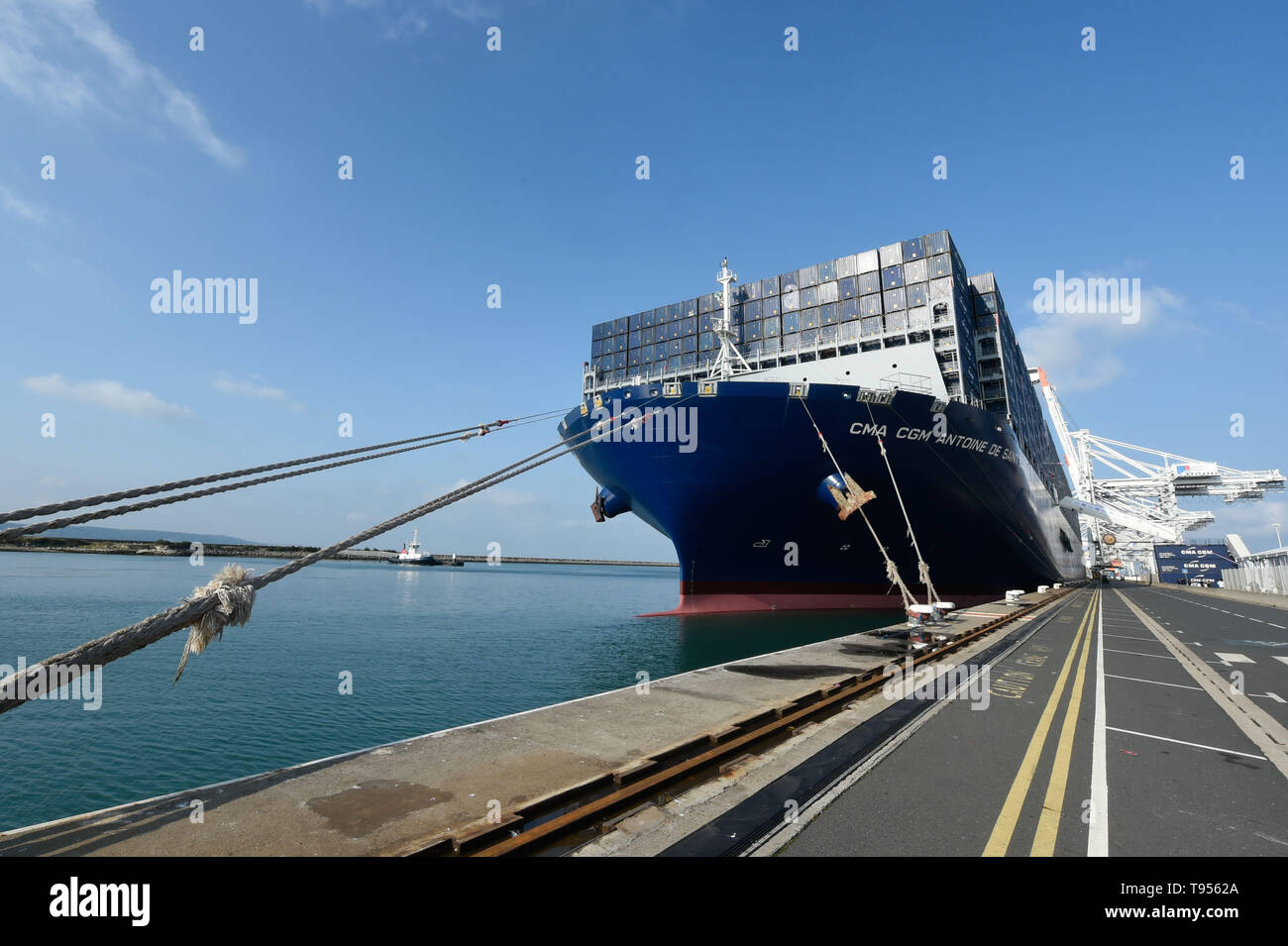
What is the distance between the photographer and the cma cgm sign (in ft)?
288

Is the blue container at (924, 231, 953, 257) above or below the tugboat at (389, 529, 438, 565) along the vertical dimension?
above

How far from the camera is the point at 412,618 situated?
1207 inches

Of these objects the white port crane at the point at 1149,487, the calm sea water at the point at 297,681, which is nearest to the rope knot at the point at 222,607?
the calm sea water at the point at 297,681

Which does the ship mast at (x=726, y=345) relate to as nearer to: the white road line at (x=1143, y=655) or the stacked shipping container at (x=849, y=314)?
the stacked shipping container at (x=849, y=314)

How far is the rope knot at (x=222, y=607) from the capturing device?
4.53 m

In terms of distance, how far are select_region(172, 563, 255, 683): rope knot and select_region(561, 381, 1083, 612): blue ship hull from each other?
1502cm

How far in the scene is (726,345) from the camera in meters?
33.4

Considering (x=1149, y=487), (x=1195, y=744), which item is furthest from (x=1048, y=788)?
(x=1149, y=487)

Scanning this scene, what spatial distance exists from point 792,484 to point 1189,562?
107634mm

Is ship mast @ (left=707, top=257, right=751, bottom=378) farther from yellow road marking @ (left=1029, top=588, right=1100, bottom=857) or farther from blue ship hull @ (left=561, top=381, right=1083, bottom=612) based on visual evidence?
yellow road marking @ (left=1029, top=588, right=1100, bottom=857)

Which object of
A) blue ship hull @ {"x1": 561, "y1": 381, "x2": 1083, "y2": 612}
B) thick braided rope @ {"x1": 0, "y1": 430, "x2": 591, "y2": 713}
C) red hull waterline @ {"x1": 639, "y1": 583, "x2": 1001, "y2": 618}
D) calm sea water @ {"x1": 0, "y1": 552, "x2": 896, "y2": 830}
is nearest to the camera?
thick braided rope @ {"x1": 0, "y1": 430, "x2": 591, "y2": 713}

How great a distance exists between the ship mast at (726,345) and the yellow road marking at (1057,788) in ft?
82.1

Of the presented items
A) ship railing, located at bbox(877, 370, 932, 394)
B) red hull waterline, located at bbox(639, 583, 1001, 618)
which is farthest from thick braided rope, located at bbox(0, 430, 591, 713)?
ship railing, located at bbox(877, 370, 932, 394)
